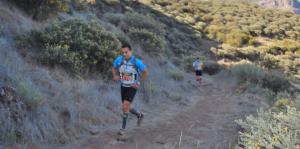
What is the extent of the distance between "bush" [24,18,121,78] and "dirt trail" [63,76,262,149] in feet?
10.6

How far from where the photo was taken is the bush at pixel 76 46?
6.77m

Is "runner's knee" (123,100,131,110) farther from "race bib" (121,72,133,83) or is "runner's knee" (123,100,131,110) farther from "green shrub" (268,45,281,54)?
"green shrub" (268,45,281,54)

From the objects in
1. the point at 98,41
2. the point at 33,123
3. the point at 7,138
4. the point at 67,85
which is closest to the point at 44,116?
the point at 33,123

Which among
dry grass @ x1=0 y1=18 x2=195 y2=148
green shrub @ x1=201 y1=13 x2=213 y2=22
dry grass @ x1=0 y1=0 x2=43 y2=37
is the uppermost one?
green shrub @ x1=201 y1=13 x2=213 y2=22

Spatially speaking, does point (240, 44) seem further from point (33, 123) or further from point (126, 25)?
point (33, 123)

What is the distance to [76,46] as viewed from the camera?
770 cm

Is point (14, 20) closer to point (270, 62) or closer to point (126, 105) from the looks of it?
point (126, 105)

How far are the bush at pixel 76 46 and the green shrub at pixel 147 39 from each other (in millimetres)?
5474

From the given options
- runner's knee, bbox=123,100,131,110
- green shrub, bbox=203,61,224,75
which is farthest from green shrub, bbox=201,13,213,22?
runner's knee, bbox=123,100,131,110

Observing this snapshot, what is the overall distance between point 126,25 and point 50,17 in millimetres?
6310

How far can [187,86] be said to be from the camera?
36.7ft

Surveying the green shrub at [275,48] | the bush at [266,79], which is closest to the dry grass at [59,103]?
the bush at [266,79]

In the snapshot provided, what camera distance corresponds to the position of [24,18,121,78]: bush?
6.77m

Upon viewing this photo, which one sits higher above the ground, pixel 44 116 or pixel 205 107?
pixel 44 116
